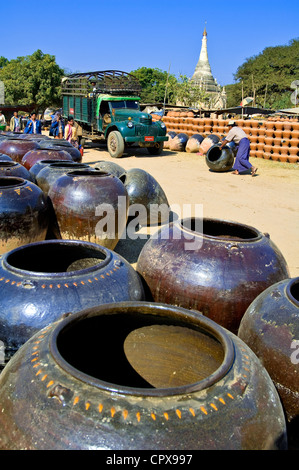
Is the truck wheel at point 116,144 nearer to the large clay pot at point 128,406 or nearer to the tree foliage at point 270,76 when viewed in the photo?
the large clay pot at point 128,406

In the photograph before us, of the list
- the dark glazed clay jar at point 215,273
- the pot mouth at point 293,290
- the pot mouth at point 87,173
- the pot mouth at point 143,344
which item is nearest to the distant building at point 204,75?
the pot mouth at point 87,173

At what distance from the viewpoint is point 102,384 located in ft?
4.58

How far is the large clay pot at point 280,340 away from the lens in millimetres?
2336

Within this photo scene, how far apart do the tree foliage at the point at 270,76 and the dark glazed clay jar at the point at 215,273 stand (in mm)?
37177

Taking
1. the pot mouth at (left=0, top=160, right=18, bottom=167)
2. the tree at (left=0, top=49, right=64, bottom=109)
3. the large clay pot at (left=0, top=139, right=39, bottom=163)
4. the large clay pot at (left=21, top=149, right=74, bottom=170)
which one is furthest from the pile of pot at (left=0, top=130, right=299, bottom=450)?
the tree at (left=0, top=49, right=64, bottom=109)

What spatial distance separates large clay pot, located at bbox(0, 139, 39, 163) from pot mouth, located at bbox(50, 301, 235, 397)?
276 inches

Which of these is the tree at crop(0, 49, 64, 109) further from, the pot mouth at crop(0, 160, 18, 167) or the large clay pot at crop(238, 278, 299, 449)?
the large clay pot at crop(238, 278, 299, 449)

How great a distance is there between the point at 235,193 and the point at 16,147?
5376 millimetres

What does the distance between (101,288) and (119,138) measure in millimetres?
12977

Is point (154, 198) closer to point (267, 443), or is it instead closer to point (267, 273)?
point (267, 273)

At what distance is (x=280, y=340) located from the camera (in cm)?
241

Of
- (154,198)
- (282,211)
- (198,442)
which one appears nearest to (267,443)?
(198,442)

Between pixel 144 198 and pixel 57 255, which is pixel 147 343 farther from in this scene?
pixel 144 198

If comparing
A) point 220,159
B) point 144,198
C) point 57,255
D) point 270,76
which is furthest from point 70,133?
point 270,76
